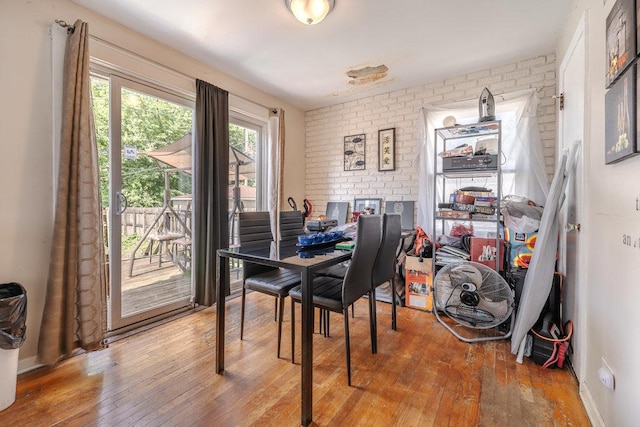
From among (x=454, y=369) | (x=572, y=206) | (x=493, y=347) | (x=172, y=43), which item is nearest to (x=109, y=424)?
(x=454, y=369)

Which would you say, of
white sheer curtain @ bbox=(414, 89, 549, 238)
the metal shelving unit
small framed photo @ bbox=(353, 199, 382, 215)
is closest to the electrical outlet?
the metal shelving unit

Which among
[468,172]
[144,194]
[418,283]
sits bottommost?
[418,283]

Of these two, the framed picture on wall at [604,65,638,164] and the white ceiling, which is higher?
the white ceiling

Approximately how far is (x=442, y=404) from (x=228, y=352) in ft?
4.74

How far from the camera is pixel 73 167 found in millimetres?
1885

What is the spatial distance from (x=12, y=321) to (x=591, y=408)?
122 inches

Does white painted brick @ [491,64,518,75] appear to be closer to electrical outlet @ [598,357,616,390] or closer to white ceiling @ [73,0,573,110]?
white ceiling @ [73,0,573,110]

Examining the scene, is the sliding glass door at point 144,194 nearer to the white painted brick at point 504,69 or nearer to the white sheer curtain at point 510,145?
the white sheer curtain at point 510,145

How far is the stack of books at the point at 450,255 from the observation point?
2.52 meters

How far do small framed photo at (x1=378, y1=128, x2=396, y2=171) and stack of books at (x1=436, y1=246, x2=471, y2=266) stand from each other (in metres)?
1.30

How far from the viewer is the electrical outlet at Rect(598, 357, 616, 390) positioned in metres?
1.19

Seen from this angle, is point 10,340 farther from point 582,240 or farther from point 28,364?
point 582,240

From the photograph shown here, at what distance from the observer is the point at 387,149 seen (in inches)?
140

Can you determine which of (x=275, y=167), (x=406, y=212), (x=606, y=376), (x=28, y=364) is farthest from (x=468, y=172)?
(x=28, y=364)
